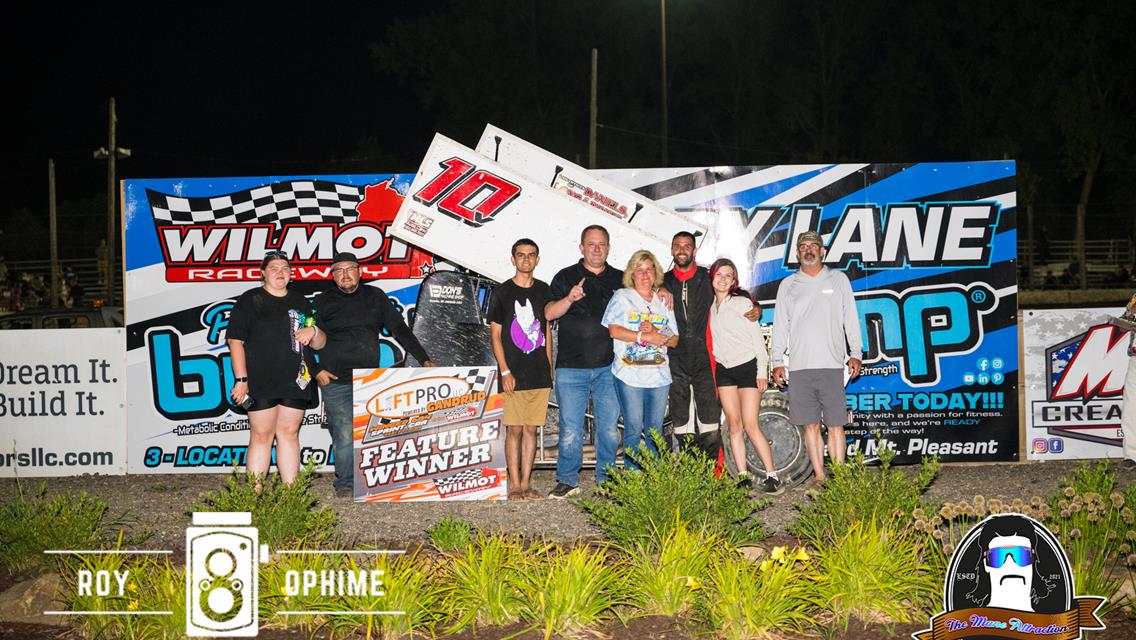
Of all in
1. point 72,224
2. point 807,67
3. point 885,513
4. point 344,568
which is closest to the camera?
point 344,568

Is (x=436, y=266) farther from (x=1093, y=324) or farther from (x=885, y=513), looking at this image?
(x=1093, y=324)

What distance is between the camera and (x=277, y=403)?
7.27 meters

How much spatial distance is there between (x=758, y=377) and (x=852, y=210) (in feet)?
6.54

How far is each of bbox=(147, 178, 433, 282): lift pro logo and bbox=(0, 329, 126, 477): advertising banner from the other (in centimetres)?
99

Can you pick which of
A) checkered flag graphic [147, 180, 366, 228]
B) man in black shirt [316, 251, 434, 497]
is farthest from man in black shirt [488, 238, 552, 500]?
checkered flag graphic [147, 180, 366, 228]

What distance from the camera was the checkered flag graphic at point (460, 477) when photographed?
7973 mm

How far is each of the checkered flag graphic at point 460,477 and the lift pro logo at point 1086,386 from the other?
16.2ft

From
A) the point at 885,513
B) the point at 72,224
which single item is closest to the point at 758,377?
the point at 885,513

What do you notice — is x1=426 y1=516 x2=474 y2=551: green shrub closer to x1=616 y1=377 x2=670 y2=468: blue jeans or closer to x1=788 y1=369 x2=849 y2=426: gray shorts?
x1=616 y1=377 x2=670 y2=468: blue jeans

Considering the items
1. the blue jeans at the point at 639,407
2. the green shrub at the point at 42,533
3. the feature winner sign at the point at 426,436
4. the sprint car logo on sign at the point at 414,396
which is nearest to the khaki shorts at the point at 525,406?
the feature winner sign at the point at 426,436

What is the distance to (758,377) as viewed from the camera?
790 centimetres

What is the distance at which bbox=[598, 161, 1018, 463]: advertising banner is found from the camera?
8844 millimetres

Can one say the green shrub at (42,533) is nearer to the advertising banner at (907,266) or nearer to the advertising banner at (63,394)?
the advertising banner at (63,394)

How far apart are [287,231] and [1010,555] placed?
6.97 m
